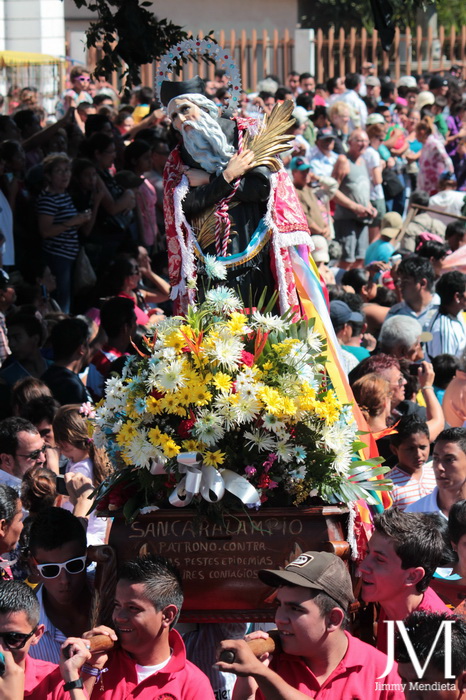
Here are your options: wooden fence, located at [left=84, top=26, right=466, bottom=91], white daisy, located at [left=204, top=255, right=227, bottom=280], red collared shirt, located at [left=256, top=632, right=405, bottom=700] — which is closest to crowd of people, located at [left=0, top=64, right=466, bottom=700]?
red collared shirt, located at [left=256, top=632, right=405, bottom=700]

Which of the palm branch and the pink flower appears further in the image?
the palm branch

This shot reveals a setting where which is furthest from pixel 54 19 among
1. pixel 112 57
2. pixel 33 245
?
pixel 112 57

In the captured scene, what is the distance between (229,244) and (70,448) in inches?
50.7

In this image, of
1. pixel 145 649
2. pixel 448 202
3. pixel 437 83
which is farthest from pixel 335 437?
pixel 437 83

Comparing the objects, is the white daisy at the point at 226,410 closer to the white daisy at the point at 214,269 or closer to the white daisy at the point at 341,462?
the white daisy at the point at 341,462

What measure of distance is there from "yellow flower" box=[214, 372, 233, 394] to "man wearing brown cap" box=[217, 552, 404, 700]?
0.72 metres

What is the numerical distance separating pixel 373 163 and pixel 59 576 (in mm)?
11073

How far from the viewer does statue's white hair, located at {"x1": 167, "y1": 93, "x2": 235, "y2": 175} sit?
5660 millimetres

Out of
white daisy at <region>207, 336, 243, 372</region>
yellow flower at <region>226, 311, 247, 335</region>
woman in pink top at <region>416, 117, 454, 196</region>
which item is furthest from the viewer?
woman in pink top at <region>416, 117, 454, 196</region>

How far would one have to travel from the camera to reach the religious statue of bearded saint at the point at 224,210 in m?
5.72

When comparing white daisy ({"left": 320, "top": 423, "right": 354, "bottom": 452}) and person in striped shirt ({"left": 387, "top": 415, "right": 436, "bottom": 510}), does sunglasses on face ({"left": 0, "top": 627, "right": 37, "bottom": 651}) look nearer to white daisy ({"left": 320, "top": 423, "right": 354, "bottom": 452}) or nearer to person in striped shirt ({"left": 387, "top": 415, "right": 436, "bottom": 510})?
white daisy ({"left": 320, "top": 423, "right": 354, "bottom": 452})

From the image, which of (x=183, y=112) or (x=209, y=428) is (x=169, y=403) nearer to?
(x=209, y=428)

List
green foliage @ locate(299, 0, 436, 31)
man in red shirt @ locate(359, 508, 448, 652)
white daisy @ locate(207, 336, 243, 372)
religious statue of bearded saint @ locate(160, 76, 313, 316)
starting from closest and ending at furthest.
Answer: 1. man in red shirt @ locate(359, 508, 448, 652)
2. white daisy @ locate(207, 336, 243, 372)
3. religious statue of bearded saint @ locate(160, 76, 313, 316)
4. green foliage @ locate(299, 0, 436, 31)

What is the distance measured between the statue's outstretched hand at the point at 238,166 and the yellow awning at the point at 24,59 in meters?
12.8
